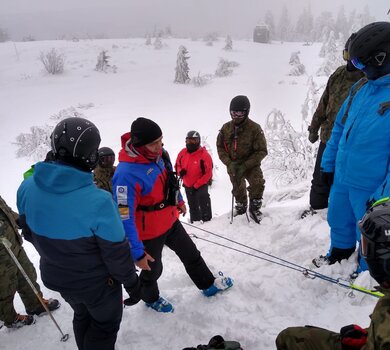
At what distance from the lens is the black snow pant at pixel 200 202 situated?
6.40 m

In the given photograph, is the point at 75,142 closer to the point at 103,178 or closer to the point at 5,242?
the point at 5,242

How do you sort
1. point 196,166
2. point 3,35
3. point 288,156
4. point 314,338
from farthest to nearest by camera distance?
point 3,35 → point 288,156 → point 196,166 → point 314,338

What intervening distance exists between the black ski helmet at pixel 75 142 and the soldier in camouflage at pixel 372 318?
1.67 meters

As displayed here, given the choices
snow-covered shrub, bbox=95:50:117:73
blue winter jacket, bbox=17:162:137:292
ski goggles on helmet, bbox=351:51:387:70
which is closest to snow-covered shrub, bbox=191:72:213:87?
snow-covered shrub, bbox=95:50:117:73

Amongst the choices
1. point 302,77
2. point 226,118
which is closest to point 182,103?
point 226,118

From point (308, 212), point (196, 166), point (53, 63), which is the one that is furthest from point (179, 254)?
point (53, 63)

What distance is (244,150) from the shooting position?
4945 millimetres

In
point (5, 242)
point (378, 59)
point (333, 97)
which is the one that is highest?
point (378, 59)

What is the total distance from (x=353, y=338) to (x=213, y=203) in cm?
924

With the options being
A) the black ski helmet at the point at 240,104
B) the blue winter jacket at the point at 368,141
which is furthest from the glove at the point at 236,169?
the blue winter jacket at the point at 368,141

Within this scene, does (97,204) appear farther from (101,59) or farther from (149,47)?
(149,47)

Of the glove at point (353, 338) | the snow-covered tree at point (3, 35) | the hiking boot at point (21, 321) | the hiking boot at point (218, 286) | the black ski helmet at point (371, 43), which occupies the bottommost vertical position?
the hiking boot at point (21, 321)

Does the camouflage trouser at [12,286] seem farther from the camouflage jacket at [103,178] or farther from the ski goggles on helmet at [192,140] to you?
the ski goggles on helmet at [192,140]

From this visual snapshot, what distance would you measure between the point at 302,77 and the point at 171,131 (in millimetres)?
17848
